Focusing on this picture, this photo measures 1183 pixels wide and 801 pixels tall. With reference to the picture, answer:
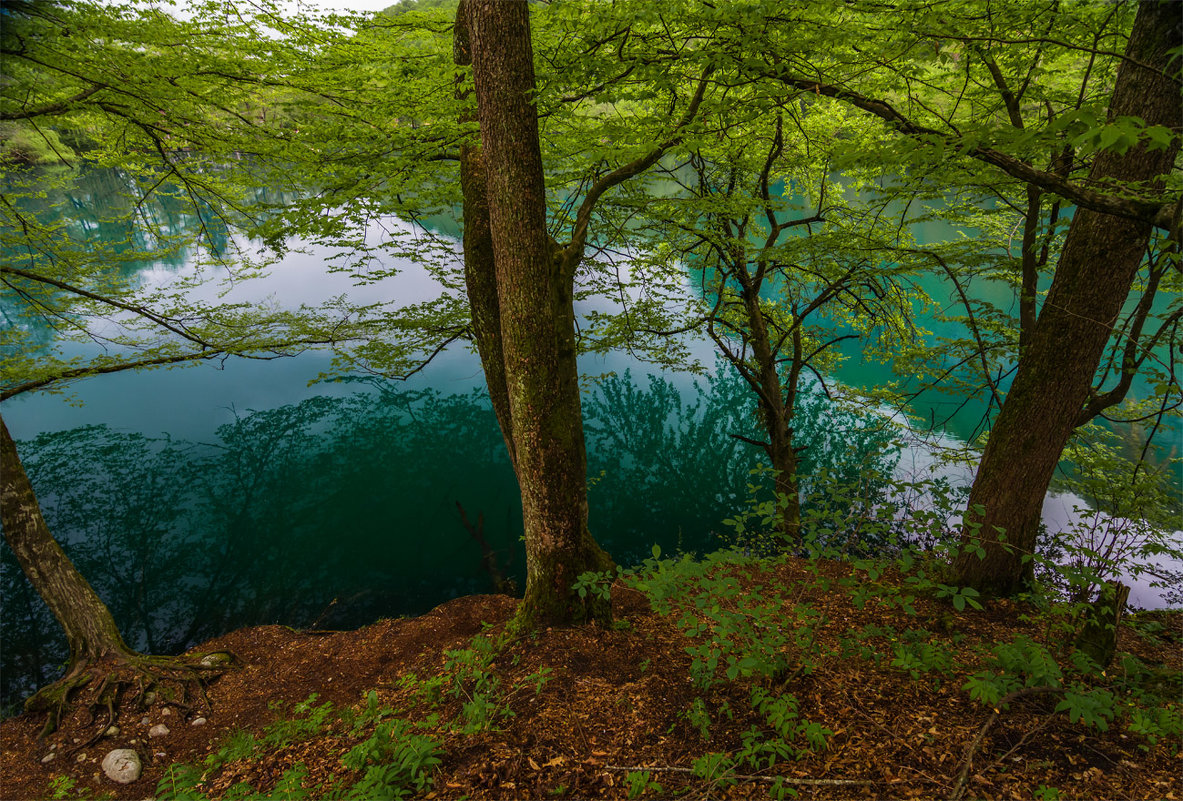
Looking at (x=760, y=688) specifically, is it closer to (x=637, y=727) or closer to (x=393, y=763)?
(x=637, y=727)

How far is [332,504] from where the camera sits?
10.7 metres

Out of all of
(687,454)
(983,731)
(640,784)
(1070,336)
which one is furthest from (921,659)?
(687,454)

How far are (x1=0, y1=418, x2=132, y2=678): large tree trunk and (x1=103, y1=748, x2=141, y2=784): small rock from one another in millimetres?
1340

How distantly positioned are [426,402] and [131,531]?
7.19 m

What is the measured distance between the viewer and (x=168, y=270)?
23141 mm

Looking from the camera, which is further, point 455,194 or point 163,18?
point 455,194

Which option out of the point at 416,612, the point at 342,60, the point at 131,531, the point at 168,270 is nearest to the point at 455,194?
the point at 342,60

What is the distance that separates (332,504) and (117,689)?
6.45 m

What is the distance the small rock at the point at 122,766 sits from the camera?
3631 millimetres

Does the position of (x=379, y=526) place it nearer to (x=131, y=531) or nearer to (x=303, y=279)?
(x=131, y=531)

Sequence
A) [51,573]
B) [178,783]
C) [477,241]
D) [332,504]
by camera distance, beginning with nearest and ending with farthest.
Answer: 1. [178,783]
2. [477,241]
3. [51,573]
4. [332,504]

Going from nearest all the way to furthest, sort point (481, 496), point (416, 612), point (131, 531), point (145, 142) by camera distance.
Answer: point (145, 142) < point (416, 612) < point (131, 531) < point (481, 496)

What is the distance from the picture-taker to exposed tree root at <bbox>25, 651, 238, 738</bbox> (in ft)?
14.1

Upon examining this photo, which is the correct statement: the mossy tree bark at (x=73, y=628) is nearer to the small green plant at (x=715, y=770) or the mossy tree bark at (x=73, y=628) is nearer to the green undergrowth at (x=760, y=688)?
the green undergrowth at (x=760, y=688)
